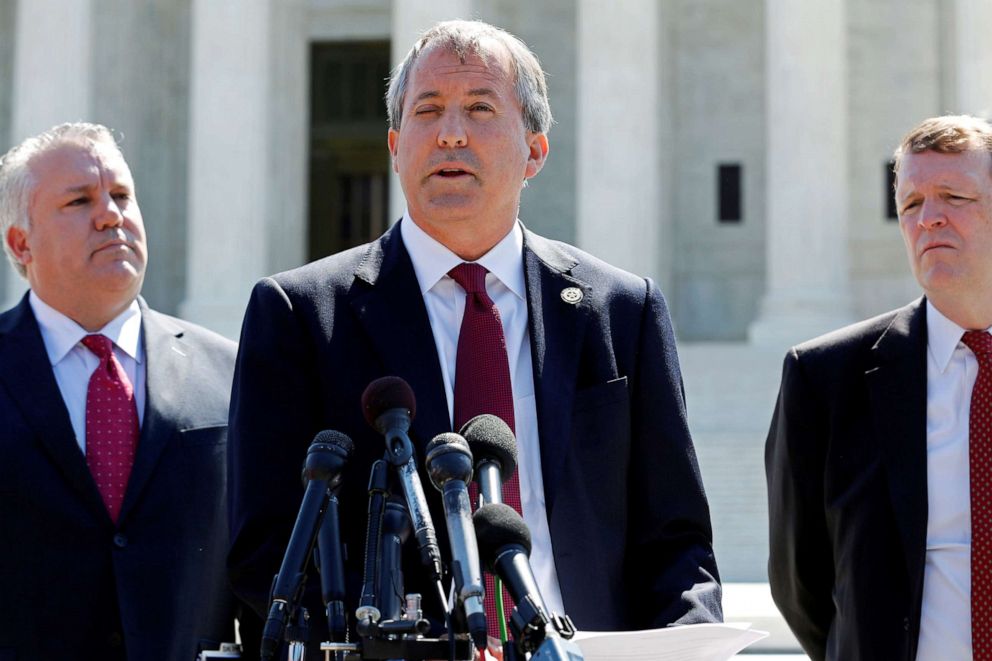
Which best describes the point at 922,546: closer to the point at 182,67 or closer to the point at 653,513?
the point at 653,513

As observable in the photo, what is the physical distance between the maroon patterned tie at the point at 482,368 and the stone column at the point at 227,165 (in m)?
30.1

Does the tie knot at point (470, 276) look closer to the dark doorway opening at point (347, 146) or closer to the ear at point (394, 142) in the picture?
the ear at point (394, 142)

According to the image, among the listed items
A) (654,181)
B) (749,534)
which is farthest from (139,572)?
(654,181)

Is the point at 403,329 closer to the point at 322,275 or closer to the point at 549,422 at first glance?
the point at 322,275

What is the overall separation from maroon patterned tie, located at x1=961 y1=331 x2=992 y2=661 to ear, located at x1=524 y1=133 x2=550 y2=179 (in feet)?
6.70

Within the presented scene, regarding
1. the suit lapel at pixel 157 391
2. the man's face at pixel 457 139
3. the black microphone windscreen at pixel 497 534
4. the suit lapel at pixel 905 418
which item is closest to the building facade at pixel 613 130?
the suit lapel at pixel 157 391

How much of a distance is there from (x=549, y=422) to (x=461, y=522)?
65.0 inches

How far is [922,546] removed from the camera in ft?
19.1

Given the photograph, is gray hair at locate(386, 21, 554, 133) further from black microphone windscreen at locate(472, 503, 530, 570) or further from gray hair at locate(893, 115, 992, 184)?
black microphone windscreen at locate(472, 503, 530, 570)

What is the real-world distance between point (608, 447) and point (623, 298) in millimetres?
633

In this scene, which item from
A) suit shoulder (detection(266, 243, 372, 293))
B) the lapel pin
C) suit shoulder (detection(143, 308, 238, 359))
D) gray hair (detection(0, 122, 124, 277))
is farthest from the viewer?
suit shoulder (detection(143, 308, 238, 359))

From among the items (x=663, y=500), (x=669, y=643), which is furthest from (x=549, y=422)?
(x=669, y=643)

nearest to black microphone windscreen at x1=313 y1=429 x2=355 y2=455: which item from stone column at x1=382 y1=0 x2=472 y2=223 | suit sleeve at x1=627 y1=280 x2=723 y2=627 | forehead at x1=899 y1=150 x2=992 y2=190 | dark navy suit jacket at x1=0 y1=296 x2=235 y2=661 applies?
suit sleeve at x1=627 y1=280 x2=723 y2=627

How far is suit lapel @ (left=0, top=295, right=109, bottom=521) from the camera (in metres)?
6.41
